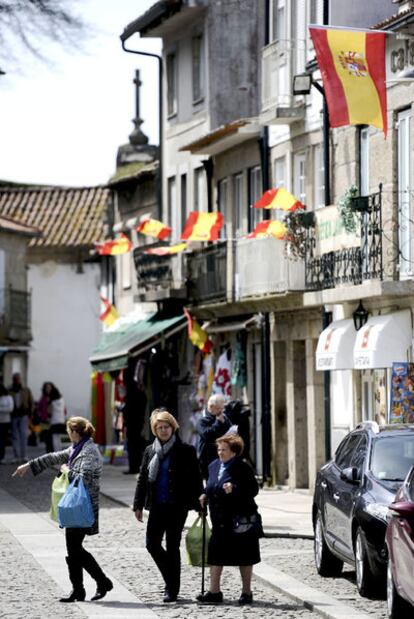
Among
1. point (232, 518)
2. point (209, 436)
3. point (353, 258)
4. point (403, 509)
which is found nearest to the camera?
point (403, 509)

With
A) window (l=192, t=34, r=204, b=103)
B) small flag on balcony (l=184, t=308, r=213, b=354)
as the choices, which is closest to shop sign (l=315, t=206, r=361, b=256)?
small flag on balcony (l=184, t=308, r=213, b=354)

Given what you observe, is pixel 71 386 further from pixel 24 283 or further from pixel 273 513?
pixel 273 513

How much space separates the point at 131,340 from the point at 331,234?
42.9ft

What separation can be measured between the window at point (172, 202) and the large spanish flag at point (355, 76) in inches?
728

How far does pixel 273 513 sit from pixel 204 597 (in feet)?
37.2

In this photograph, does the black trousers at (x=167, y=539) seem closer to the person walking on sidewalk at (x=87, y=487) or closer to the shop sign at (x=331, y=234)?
the person walking on sidewalk at (x=87, y=487)

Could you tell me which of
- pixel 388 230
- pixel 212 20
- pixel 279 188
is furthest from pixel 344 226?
pixel 212 20

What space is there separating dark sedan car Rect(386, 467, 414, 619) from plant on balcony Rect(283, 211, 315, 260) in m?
17.7

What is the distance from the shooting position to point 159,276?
42.6 metres

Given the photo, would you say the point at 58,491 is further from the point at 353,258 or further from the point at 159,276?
the point at 159,276

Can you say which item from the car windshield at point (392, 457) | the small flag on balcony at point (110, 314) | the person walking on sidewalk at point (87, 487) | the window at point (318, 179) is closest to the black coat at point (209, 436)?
the car windshield at point (392, 457)

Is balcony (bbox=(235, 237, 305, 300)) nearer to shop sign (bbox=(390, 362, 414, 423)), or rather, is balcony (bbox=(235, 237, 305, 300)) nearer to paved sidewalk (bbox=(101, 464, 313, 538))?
paved sidewalk (bbox=(101, 464, 313, 538))

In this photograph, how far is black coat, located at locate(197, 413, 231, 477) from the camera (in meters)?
23.8

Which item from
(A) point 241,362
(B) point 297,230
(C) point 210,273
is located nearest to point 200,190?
(C) point 210,273
